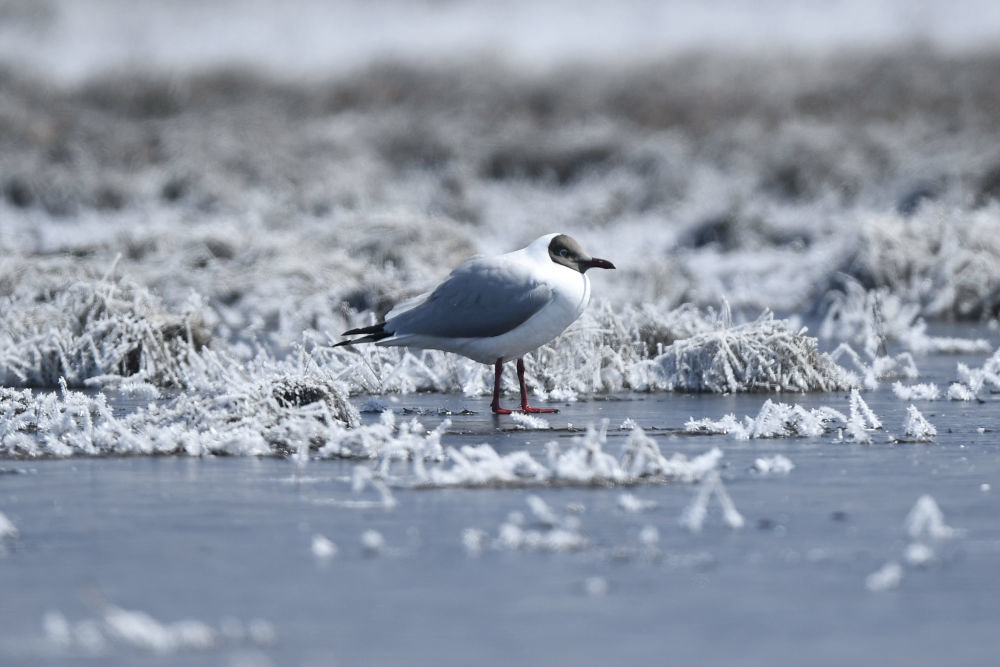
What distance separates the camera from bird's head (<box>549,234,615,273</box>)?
11.2m

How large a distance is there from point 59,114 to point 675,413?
1740 inches

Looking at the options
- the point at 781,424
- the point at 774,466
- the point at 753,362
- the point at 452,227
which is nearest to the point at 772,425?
the point at 781,424

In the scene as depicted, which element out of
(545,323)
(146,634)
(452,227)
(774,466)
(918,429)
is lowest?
(146,634)

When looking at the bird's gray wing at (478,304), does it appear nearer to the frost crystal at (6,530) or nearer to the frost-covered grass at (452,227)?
the frost-covered grass at (452,227)

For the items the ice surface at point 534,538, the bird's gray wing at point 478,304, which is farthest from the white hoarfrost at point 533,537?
the bird's gray wing at point 478,304

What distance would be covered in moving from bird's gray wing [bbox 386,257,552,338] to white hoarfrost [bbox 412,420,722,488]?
111 inches

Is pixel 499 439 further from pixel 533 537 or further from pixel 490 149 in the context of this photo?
pixel 490 149

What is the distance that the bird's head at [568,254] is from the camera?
1120cm

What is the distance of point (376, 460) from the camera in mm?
8531

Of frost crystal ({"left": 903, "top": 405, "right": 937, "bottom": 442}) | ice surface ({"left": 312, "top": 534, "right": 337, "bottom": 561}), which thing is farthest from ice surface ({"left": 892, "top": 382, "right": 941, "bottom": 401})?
ice surface ({"left": 312, "top": 534, "right": 337, "bottom": 561})

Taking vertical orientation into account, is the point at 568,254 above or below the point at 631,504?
above

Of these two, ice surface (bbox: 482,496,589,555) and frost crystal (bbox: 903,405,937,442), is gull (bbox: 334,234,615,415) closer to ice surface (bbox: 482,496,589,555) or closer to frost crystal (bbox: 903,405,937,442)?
frost crystal (bbox: 903,405,937,442)

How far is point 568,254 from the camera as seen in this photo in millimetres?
11258

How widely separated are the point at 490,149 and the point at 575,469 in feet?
118
